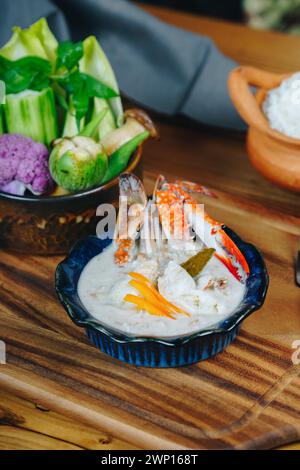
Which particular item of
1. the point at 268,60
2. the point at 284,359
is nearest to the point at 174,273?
the point at 284,359

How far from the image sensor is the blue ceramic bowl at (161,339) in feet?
3.43

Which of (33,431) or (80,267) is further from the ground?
(80,267)

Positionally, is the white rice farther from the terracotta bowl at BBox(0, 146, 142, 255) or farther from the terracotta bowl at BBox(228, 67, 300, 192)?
the terracotta bowl at BBox(0, 146, 142, 255)

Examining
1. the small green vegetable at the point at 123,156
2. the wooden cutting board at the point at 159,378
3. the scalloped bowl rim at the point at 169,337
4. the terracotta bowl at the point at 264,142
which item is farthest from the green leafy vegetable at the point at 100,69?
the scalloped bowl rim at the point at 169,337

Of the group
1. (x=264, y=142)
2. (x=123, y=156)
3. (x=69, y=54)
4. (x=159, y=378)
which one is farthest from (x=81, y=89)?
(x=159, y=378)

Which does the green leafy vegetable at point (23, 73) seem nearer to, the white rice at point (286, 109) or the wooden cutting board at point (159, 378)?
the wooden cutting board at point (159, 378)

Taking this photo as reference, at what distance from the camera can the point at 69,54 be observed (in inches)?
55.0

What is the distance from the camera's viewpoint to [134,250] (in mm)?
1229

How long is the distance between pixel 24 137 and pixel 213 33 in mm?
1202

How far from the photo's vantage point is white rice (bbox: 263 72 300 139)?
4.72ft

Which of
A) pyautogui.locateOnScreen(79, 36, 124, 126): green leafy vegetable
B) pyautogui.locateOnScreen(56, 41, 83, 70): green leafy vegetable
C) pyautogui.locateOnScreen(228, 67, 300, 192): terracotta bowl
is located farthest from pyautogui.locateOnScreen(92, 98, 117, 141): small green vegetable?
pyautogui.locateOnScreen(228, 67, 300, 192): terracotta bowl

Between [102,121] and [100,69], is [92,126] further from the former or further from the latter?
[100,69]

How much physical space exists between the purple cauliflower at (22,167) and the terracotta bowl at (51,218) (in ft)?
0.15

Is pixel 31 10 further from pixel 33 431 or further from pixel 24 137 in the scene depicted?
pixel 33 431
